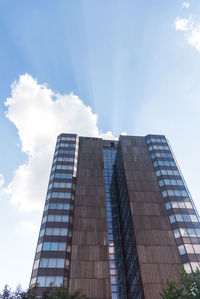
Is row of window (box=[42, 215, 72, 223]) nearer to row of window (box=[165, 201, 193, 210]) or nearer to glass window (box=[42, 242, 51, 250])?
glass window (box=[42, 242, 51, 250])

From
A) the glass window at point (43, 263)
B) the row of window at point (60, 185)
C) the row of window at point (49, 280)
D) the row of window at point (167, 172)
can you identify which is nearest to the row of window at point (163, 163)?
the row of window at point (167, 172)

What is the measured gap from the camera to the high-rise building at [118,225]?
4212 cm

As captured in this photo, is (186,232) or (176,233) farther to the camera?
(176,233)

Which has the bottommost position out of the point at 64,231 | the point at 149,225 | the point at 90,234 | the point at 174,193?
the point at 90,234

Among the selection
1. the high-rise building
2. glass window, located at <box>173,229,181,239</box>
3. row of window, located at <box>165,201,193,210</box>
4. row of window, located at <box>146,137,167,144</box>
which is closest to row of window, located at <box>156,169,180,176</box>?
the high-rise building

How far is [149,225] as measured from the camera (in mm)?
49531

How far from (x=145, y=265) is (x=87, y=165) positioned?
33.4m

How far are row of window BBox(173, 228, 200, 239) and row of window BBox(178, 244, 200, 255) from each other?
2315 millimetres

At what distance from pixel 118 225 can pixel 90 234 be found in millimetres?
14471

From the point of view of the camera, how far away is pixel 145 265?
42.5 meters

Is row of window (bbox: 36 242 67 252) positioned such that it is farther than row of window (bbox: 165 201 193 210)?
No

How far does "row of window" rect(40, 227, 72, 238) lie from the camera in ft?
161

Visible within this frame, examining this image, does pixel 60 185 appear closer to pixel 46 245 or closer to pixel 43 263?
pixel 46 245

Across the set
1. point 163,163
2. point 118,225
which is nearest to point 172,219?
point 118,225
